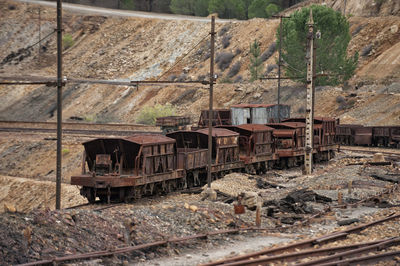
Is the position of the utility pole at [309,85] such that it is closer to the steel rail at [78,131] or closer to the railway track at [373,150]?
the railway track at [373,150]

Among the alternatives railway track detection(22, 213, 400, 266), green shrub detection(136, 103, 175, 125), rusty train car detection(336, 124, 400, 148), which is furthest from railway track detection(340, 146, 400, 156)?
railway track detection(22, 213, 400, 266)

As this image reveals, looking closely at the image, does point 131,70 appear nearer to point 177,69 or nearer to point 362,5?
point 177,69

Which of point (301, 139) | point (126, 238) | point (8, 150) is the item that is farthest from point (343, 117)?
point (126, 238)

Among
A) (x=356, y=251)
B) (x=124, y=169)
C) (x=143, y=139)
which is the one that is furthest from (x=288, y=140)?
(x=356, y=251)

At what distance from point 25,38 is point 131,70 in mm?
21052

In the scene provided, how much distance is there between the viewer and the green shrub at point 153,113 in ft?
225

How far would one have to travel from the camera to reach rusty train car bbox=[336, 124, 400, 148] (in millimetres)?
51531

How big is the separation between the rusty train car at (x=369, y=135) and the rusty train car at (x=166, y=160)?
1573 centimetres

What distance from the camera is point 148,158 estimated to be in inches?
1027

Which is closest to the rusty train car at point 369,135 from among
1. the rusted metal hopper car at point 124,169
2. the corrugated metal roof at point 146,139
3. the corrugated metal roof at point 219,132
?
the corrugated metal roof at point 219,132

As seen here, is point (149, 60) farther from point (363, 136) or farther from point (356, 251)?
point (356, 251)

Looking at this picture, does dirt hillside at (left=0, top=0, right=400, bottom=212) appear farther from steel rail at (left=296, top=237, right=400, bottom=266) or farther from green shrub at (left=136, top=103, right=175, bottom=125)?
steel rail at (left=296, top=237, right=400, bottom=266)

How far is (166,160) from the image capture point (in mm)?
27516

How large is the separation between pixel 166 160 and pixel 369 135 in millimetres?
29392
